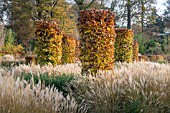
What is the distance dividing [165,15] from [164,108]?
48.7 metres

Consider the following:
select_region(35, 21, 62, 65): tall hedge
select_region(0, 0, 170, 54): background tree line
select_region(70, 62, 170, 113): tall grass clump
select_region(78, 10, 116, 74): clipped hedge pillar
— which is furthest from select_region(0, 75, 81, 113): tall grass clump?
select_region(0, 0, 170, 54): background tree line

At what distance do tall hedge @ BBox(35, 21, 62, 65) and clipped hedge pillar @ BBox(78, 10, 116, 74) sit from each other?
2612 millimetres

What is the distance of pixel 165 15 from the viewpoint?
51.1 m

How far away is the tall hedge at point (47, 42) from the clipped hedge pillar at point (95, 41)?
8.57 ft

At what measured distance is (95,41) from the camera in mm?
7227

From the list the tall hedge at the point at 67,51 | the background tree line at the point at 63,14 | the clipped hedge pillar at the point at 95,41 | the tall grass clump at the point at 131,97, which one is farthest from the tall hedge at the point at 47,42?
the background tree line at the point at 63,14

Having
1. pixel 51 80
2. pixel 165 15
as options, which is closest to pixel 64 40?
pixel 51 80

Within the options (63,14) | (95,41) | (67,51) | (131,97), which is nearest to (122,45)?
(67,51)

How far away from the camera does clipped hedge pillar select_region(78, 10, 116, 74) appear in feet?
23.7

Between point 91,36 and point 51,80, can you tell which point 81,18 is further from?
point 51,80

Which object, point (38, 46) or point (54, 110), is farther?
point (38, 46)

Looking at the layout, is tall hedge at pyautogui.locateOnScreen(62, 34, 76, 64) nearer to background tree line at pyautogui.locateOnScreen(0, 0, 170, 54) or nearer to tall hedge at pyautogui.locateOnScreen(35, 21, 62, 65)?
tall hedge at pyautogui.locateOnScreen(35, 21, 62, 65)

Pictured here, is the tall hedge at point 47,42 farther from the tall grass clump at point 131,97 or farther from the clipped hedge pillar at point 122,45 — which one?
the tall grass clump at point 131,97

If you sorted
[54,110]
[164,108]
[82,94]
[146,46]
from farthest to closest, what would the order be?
[146,46] < [82,94] < [164,108] < [54,110]
